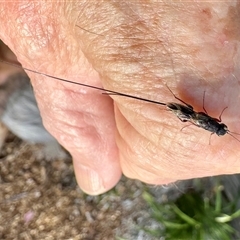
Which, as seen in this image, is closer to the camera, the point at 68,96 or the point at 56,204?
the point at 68,96

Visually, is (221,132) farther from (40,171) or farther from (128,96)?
(40,171)

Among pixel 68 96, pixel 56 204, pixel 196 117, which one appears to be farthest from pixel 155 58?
pixel 56 204

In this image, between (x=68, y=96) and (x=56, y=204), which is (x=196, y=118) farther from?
(x=56, y=204)

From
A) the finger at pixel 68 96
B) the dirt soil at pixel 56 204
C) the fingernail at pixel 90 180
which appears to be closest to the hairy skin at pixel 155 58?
the finger at pixel 68 96

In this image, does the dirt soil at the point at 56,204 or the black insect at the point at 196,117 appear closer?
the black insect at the point at 196,117

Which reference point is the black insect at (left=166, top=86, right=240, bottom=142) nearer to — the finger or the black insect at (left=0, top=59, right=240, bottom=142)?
the black insect at (left=0, top=59, right=240, bottom=142)

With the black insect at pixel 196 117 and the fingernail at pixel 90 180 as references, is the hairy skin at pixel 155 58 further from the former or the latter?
the fingernail at pixel 90 180

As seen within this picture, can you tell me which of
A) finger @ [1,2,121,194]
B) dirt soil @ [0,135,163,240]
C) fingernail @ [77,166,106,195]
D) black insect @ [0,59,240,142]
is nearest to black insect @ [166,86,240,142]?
black insect @ [0,59,240,142]
